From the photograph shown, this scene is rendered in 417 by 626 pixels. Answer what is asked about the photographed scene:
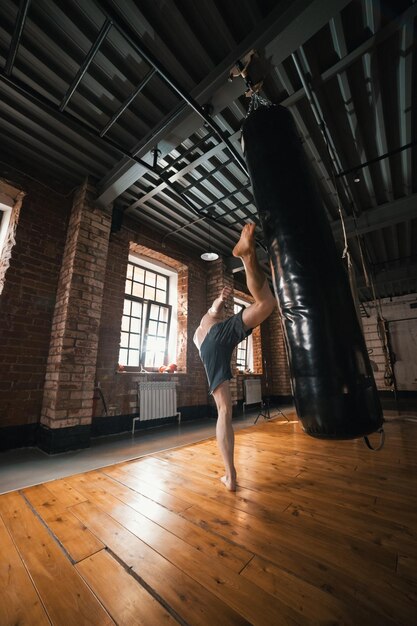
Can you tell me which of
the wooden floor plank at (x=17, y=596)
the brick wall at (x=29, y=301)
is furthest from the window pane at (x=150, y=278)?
the wooden floor plank at (x=17, y=596)

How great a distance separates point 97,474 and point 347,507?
194 centimetres

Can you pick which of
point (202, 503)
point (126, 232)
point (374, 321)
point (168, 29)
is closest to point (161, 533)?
point (202, 503)

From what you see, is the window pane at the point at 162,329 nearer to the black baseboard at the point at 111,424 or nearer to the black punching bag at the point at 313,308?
the black baseboard at the point at 111,424

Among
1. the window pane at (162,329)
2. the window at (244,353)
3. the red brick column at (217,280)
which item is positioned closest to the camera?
the window pane at (162,329)

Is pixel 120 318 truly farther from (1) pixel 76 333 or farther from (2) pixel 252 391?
(2) pixel 252 391

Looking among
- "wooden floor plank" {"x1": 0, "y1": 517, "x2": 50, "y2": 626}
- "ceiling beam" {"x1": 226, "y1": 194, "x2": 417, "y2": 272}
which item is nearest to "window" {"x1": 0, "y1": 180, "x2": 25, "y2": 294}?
"wooden floor plank" {"x1": 0, "y1": 517, "x2": 50, "y2": 626}

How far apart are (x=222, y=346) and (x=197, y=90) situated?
2.55 m

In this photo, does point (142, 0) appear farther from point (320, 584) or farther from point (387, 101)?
point (320, 584)

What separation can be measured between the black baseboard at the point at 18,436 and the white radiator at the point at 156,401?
1.28 m

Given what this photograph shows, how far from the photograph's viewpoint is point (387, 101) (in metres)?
2.73

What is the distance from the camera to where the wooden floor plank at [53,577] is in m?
0.85

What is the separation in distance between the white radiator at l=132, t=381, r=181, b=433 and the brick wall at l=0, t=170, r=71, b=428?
1.37m

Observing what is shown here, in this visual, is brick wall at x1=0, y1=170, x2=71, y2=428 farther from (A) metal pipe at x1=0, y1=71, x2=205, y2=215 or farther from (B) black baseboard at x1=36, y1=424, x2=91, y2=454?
(A) metal pipe at x1=0, y1=71, x2=205, y2=215

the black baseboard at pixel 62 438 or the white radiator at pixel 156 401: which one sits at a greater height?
the white radiator at pixel 156 401
